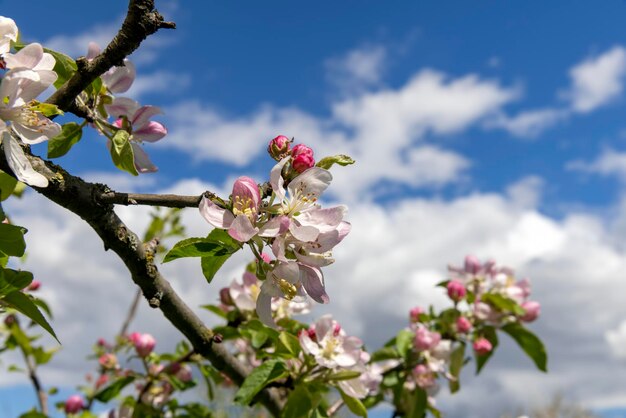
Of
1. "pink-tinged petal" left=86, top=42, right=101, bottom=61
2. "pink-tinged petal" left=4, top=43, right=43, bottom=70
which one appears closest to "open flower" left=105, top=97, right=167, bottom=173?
"pink-tinged petal" left=86, top=42, right=101, bottom=61

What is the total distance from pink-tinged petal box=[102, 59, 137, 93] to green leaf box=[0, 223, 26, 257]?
1.56ft

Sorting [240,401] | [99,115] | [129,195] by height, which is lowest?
[240,401]

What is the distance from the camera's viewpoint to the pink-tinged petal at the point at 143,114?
150 cm

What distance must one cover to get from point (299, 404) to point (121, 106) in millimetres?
821

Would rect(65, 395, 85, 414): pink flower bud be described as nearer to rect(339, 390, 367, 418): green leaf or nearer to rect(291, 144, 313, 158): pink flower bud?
rect(339, 390, 367, 418): green leaf

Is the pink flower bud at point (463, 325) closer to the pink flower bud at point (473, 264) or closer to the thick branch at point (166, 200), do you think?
the pink flower bud at point (473, 264)

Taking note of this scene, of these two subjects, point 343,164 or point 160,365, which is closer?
point 343,164

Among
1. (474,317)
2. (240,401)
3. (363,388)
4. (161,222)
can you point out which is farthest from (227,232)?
(161,222)

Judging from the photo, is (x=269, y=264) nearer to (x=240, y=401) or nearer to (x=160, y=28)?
(x=160, y=28)

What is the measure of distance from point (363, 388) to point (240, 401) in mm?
353

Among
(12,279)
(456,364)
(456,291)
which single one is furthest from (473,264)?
(12,279)

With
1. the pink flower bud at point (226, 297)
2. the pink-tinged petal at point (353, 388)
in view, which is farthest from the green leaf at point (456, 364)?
the pink flower bud at point (226, 297)

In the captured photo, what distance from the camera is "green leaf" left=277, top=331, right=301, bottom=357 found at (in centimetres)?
172

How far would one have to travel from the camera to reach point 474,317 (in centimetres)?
263
